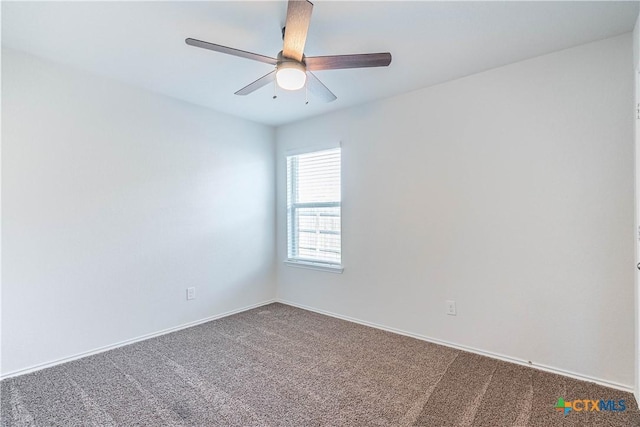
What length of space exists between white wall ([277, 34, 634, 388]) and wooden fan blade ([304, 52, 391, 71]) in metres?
1.27

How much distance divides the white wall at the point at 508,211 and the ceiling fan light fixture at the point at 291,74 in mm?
1532

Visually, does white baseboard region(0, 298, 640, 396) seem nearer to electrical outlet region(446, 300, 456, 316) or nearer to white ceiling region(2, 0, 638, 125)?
electrical outlet region(446, 300, 456, 316)

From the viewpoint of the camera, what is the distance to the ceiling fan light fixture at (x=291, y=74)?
5.99 ft

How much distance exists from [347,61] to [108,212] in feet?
7.97

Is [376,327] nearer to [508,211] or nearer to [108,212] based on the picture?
[508,211]

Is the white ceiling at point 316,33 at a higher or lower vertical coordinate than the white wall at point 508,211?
higher

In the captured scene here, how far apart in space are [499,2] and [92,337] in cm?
388

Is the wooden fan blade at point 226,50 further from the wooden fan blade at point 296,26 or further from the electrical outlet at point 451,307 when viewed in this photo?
the electrical outlet at point 451,307

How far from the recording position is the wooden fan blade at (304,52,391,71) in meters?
1.79

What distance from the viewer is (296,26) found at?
5.27ft

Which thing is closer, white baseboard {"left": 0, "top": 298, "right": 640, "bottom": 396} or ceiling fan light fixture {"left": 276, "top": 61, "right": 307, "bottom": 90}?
ceiling fan light fixture {"left": 276, "top": 61, "right": 307, "bottom": 90}

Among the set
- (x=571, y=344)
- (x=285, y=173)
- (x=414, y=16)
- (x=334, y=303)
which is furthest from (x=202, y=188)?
(x=571, y=344)

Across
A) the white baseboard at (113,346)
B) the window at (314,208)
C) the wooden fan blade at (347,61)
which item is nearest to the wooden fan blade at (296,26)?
the wooden fan blade at (347,61)

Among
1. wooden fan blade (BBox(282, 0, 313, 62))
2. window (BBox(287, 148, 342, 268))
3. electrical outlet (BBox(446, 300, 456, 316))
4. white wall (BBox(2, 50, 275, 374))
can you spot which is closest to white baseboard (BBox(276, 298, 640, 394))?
electrical outlet (BBox(446, 300, 456, 316))
